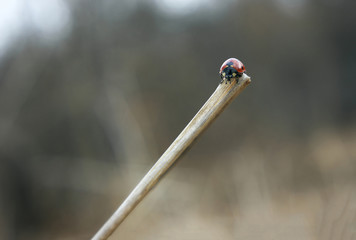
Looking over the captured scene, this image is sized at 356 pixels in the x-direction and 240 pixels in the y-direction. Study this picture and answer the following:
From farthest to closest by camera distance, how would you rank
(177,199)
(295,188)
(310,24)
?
1. (310,24)
2. (177,199)
3. (295,188)

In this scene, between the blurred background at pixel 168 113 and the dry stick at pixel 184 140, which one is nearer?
the dry stick at pixel 184 140

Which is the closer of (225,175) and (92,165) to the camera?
(92,165)

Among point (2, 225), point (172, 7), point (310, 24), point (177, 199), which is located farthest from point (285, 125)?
point (2, 225)

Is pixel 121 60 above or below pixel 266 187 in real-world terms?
above

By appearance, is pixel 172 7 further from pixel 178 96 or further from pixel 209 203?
pixel 209 203

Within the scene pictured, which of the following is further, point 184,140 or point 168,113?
point 168,113

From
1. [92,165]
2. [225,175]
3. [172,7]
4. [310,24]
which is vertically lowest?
[92,165]

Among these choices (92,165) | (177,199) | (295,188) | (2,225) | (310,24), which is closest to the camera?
(2,225)

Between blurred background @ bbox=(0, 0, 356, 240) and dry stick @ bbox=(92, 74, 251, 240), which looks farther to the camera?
blurred background @ bbox=(0, 0, 356, 240)
